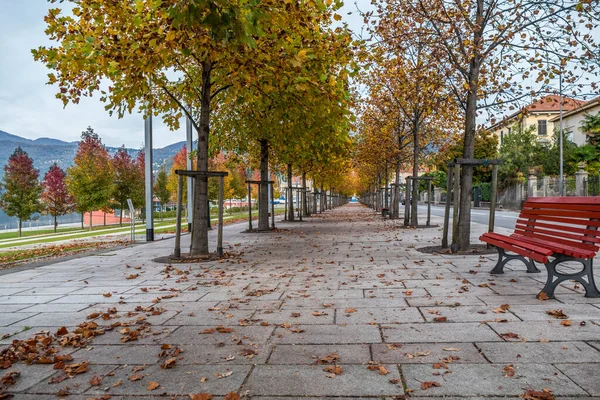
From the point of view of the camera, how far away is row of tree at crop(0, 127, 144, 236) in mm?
41469

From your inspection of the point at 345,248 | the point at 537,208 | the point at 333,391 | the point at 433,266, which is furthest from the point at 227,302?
the point at 345,248

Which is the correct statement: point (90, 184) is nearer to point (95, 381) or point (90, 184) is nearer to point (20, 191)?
point (20, 191)

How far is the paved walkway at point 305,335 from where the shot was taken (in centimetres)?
305

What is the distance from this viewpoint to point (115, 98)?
29.3 feet

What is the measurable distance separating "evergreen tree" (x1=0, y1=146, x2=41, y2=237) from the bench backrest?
42.8m

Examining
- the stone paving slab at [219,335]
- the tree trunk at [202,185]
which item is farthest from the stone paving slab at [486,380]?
the tree trunk at [202,185]

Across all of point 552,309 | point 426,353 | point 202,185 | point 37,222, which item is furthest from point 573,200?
point 37,222

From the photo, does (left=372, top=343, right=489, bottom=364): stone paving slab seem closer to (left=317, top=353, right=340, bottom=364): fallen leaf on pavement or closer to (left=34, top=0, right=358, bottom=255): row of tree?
(left=317, top=353, right=340, bottom=364): fallen leaf on pavement

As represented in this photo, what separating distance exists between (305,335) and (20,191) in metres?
45.7

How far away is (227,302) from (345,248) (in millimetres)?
6177

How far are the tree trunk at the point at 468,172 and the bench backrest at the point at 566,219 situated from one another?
1.92 metres

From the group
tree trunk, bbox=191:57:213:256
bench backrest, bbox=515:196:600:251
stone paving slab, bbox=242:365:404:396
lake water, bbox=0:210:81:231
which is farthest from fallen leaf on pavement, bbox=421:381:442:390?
lake water, bbox=0:210:81:231

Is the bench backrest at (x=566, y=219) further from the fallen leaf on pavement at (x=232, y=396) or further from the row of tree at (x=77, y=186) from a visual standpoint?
the row of tree at (x=77, y=186)

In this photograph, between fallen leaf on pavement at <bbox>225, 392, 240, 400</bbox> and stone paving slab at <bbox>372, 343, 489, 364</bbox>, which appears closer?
fallen leaf on pavement at <bbox>225, 392, 240, 400</bbox>
